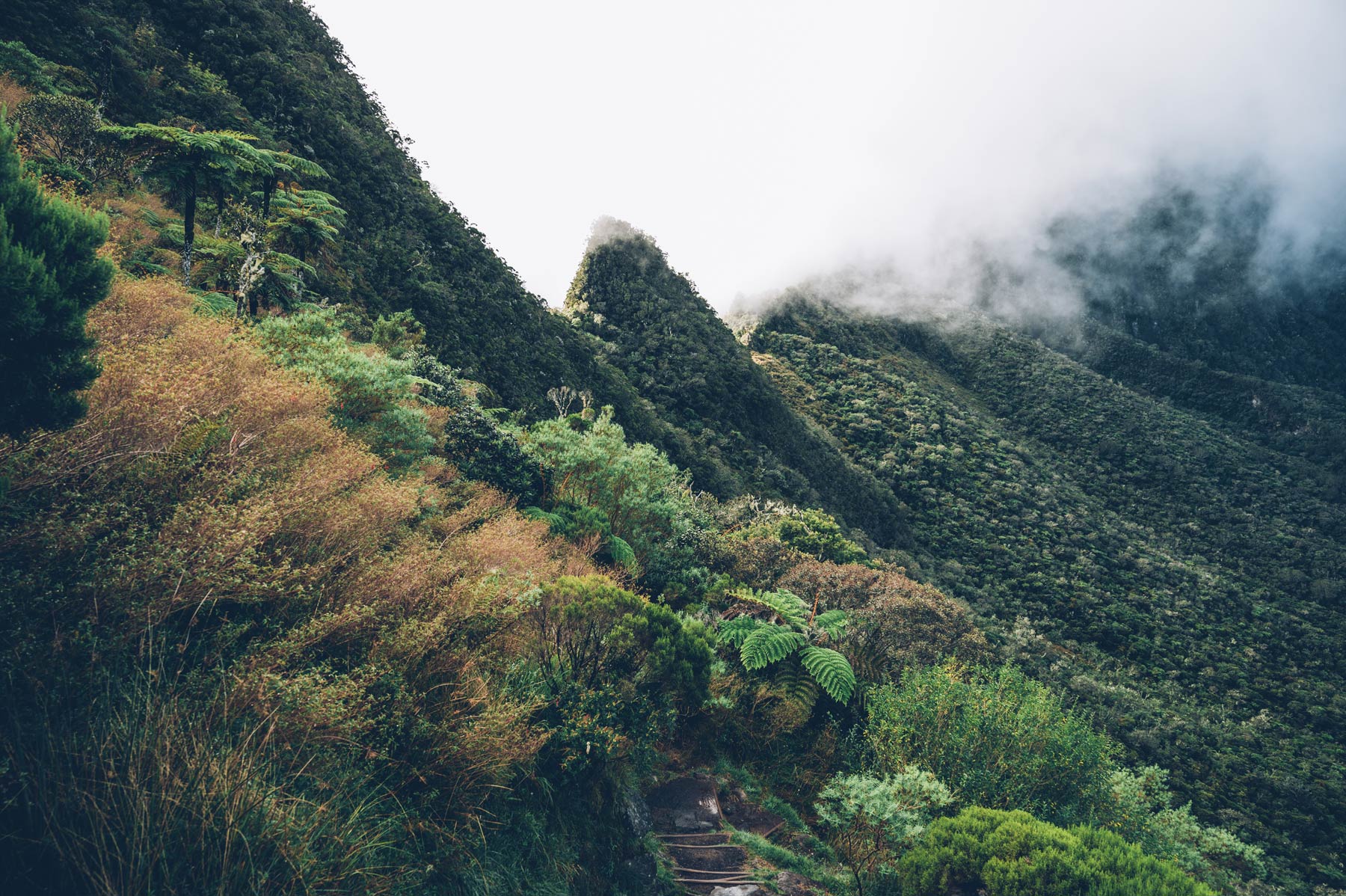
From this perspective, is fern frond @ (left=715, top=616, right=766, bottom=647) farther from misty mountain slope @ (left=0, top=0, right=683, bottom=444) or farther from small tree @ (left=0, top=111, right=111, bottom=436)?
misty mountain slope @ (left=0, top=0, right=683, bottom=444)

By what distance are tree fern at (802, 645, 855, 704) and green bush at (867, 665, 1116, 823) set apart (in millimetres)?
588

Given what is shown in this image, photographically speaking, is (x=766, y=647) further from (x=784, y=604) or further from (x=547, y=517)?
(x=547, y=517)

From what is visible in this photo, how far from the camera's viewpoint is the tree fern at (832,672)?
7891mm

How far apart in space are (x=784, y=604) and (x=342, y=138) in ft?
95.2

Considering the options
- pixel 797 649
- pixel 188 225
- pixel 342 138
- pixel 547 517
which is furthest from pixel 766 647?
pixel 342 138

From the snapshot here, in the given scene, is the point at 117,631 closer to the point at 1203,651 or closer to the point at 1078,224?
the point at 1203,651

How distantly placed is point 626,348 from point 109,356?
37689 millimetres

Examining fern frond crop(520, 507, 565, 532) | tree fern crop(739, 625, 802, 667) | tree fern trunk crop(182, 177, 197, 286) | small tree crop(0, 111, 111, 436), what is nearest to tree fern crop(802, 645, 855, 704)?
tree fern crop(739, 625, 802, 667)

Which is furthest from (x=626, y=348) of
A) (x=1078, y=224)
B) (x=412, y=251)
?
(x=1078, y=224)

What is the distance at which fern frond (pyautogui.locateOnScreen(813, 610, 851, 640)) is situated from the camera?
360 inches

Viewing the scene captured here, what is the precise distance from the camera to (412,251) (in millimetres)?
23688

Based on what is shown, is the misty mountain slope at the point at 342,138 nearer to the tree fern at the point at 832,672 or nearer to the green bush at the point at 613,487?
the green bush at the point at 613,487

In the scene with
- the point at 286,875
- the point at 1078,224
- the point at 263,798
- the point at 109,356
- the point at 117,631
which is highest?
the point at 1078,224

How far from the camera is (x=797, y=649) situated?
8.58 meters
